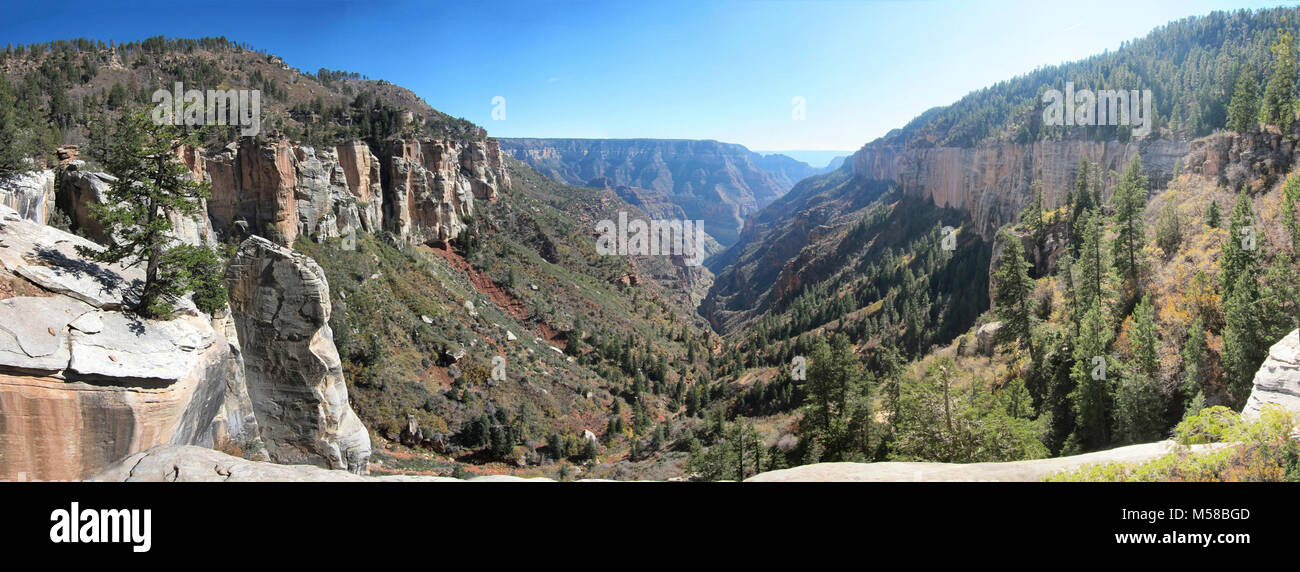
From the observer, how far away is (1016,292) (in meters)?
29.2

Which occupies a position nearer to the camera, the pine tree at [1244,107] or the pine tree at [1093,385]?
the pine tree at [1093,385]

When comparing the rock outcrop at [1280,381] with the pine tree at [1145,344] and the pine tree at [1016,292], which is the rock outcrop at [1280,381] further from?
the pine tree at [1016,292]

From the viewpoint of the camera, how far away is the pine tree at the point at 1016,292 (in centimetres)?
2883

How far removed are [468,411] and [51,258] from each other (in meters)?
33.4

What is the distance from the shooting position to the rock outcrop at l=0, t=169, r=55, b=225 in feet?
70.8

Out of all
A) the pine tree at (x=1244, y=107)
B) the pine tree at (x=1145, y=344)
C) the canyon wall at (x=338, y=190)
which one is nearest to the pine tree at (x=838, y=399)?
the pine tree at (x=1145, y=344)

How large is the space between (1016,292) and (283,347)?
1284 inches

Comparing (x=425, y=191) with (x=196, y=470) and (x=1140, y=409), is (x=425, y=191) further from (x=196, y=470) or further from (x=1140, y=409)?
(x=1140, y=409)

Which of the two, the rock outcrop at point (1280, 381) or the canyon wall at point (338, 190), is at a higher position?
the canyon wall at point (338, 190)

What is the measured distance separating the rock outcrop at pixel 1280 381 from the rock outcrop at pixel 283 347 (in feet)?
72.3

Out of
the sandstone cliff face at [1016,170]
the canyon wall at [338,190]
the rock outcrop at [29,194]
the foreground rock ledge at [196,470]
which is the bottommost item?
the foreground rock ledge at [196,470]

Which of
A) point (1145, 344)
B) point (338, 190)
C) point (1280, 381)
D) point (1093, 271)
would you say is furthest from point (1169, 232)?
point (338, 190)
